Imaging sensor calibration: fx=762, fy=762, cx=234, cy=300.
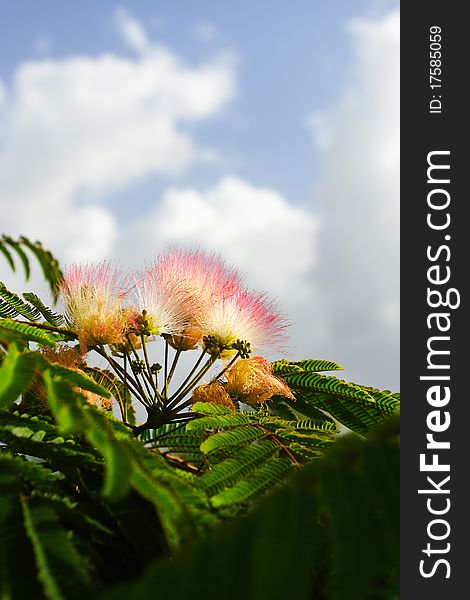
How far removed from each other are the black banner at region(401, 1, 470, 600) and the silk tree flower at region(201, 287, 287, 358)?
502 mm

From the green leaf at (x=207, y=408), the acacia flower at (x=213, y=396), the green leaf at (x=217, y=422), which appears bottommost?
the green leaf at (x=217, y=422)

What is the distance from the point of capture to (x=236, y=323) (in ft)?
6.55

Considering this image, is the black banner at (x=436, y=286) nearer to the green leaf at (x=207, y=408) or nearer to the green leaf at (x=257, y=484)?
the green leaf at (x=257, y=484)

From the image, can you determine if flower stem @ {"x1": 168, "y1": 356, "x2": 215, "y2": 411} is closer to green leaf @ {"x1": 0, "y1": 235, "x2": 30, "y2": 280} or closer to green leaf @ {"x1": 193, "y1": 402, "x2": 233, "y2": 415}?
green leaf @ {"x1": 193, "y1": 402, "x2": 233, "y2": 415}

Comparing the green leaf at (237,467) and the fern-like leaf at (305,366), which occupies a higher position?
the fern-like leaf at (305,366)

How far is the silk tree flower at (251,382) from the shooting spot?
6.44ft

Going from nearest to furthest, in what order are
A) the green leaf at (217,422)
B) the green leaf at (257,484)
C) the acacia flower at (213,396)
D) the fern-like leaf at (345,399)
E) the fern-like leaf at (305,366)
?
1. the green leaf at (257,484)
2. the green leaf at (217,422)
3. the acacia flower at (213,396)
4. the fern-like leaf at (345,399)
5. the fern-like leaf at (305,366)

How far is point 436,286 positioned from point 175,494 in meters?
0.79

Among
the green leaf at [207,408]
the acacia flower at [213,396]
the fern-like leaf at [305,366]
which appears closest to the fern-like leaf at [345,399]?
the fern-like leaf at [305,366]

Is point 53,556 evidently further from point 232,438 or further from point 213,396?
point 213,396

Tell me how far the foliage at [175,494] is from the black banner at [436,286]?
15 centimetres

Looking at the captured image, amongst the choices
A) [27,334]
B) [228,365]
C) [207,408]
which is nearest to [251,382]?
[228,365]

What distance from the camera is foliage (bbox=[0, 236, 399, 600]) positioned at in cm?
86

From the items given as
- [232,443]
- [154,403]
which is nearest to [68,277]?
[154,403]
